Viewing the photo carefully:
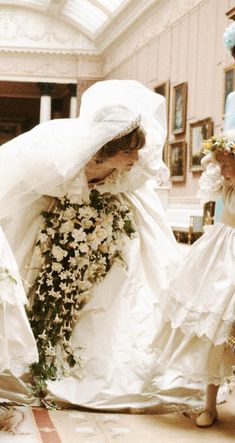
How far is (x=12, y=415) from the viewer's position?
Result: 333 cm

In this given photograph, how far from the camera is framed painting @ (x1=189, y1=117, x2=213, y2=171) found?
9406 millimetres

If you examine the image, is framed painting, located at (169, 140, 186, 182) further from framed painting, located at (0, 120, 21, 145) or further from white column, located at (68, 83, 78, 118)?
framed painting, located at (0, 120, 21, 145)

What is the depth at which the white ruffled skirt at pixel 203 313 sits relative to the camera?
3117 mm

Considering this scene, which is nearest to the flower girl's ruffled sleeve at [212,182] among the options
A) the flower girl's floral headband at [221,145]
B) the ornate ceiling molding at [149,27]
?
the flower girl's floral headband at [221,145]

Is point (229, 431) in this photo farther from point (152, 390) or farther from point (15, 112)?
point (15, 112)

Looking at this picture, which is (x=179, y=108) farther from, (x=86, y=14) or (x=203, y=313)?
(x=203, y=313)

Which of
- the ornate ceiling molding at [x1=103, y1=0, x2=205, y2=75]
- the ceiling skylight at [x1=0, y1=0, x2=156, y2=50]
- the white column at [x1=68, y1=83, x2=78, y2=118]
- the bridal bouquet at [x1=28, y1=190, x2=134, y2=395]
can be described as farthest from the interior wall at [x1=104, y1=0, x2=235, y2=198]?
the bridal bouquet at [x1=28, y1=190, x2=134, y2=395]

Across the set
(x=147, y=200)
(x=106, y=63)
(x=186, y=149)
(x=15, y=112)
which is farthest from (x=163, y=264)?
(x=15, y=112)

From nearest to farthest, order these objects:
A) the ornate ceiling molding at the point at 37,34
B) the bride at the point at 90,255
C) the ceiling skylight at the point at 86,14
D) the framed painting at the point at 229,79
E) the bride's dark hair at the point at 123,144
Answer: the bride at the point at 90,255 < the bride's dark hair at the point at 123,144 < the framed painting at the point at 229,79 < the ceiling skylight at the point at 86,14 < the ornate ceiling molding at the point at 37,34

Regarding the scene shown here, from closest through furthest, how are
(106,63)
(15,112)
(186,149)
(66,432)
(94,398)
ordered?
(66,432)
(94,398)
(186,149)
(106,63)
(15,112)

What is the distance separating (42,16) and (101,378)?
15.2 m

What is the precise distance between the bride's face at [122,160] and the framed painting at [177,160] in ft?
21.5

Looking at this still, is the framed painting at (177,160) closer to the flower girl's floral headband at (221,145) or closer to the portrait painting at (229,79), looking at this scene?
the portrait painting at (229,79)

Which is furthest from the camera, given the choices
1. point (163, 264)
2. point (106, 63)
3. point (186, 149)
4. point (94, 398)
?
point (106, 63)
